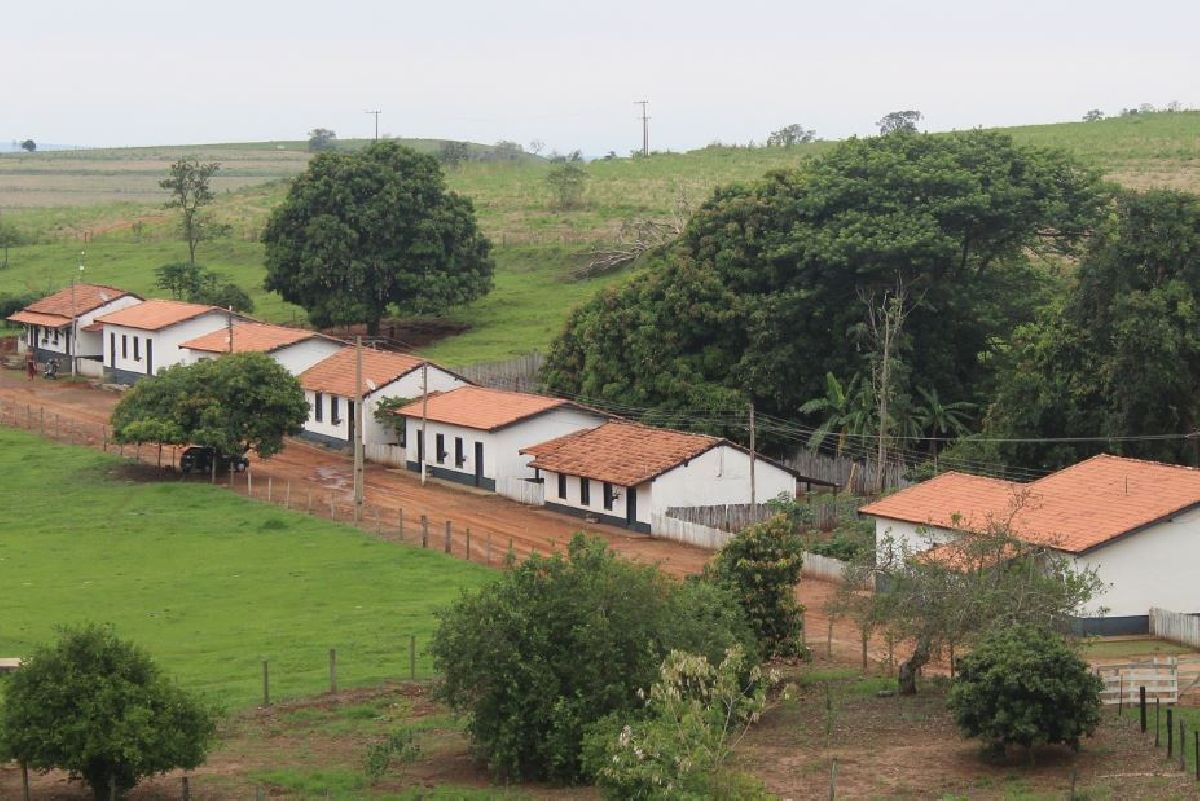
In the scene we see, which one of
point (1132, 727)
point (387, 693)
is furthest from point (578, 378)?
point (1132, 727)

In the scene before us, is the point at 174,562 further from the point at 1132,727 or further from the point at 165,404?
the point at 1132,727

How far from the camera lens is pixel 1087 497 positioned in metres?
46.9

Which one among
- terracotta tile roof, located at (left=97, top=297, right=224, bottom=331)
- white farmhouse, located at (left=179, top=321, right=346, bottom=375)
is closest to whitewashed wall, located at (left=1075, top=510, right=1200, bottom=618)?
white farmhouse, located at (left=179, top=321, right=346, bottom=375)

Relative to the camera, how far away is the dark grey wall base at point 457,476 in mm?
66500

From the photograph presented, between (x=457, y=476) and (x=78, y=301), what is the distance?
34.0 m

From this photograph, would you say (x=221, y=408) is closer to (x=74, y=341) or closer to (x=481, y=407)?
(x=481, y=407)

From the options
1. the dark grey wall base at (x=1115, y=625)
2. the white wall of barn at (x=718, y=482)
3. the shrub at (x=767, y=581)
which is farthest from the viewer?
the white wall of barn at (x=718, y=482)

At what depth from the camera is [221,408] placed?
64.9m

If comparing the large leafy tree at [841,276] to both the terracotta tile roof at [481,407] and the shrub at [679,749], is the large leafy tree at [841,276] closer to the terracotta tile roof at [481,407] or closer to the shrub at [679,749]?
the terracotta tile roof at [481,407]

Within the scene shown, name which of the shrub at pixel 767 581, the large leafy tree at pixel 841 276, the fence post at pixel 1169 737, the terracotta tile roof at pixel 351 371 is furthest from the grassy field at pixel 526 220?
the fence post at pixel 1169 737

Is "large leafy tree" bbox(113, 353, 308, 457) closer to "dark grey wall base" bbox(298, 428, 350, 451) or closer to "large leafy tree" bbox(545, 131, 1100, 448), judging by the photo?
"dark grey wall base" bbox(298, 428, 350, 451)

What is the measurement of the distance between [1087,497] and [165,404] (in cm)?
3230

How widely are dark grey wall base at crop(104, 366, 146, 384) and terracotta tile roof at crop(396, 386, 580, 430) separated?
22.6m

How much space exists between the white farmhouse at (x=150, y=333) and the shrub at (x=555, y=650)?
2128 inches
